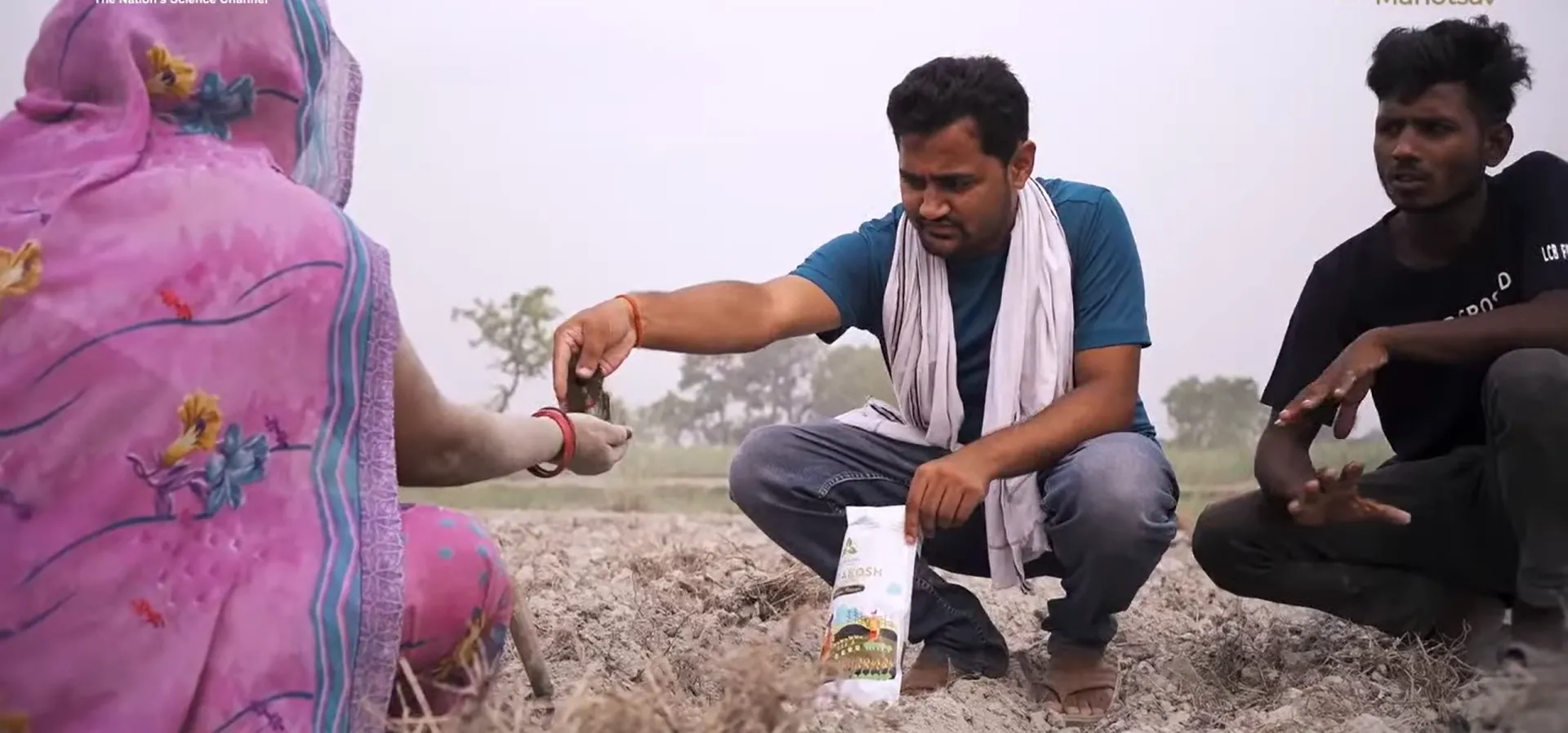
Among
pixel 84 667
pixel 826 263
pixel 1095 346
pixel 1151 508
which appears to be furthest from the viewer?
pixel 826 263

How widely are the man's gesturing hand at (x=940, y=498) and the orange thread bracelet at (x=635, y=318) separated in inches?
21.3

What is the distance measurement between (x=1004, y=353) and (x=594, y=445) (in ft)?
3.20

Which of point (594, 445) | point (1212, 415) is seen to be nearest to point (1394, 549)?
point (594, 445)

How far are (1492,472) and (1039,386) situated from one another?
78cm

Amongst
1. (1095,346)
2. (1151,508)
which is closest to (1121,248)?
(1095,346)

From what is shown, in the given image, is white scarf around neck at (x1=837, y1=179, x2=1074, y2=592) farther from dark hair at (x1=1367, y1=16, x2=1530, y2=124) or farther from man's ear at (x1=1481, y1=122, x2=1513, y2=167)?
man's ear at (x1=1481, y1=122, x2=1513, y2=167)

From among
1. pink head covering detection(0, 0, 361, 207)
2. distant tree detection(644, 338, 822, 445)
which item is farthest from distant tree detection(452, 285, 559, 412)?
pink head covering detection(0, 0, 361, 207)

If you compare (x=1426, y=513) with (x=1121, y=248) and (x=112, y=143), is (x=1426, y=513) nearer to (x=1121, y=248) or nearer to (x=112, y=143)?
(x=1121, y=248)

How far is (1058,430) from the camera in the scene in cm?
242

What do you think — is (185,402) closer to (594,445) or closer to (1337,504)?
(594,445)

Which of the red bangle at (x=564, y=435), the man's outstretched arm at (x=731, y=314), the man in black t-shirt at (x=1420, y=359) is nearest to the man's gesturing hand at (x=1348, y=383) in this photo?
the man in black t-shirt at (x=1420, y=359)

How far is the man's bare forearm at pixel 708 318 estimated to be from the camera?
97.7 inches

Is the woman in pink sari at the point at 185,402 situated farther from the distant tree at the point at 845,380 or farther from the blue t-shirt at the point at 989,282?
the distant tree at the point at 845,380

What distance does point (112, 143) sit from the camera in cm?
136
